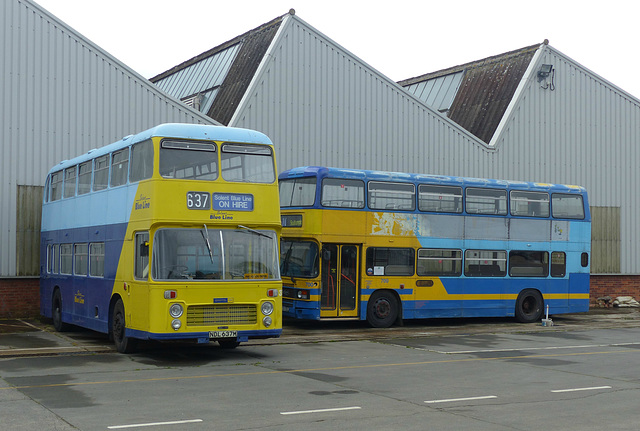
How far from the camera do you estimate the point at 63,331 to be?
2014cm

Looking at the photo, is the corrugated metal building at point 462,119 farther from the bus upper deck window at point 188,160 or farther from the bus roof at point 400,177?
the bus upper deck window at point 188,160

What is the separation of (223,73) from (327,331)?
13591 mm

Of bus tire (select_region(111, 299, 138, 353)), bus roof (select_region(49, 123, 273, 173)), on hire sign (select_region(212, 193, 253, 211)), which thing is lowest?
bus tire (select_region(111, 299, 138, 353))

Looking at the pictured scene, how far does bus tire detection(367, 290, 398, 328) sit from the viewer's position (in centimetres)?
2197

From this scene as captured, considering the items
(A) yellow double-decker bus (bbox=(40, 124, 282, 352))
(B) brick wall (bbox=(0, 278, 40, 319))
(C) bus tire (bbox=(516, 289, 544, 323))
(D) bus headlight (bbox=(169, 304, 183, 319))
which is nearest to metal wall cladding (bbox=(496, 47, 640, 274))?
(C) bus tire (bbox=(516, 289, 544, 323))

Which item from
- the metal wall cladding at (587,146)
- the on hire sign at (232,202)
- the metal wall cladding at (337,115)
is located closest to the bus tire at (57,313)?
the on hire sign at (232,202)

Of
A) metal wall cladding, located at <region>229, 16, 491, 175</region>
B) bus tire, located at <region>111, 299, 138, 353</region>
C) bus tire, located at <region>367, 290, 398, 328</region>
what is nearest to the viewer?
bus tire, located at <region>111, 299, 138, 353</region>

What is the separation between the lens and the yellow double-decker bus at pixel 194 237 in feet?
47.9

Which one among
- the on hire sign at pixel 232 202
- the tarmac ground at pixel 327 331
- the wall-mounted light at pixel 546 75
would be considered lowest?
the tarmac ground at pixel 327 331

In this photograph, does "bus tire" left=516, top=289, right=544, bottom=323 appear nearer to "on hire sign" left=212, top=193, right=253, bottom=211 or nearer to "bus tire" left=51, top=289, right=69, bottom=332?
"on hire sign" left=212, top=193, right=253, bottom=211

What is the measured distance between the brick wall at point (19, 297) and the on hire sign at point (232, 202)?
1014 centimetres

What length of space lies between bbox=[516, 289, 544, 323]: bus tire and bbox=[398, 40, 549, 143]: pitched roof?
8520mm

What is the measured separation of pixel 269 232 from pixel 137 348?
379 cm

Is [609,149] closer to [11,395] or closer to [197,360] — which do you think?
[197,360]
